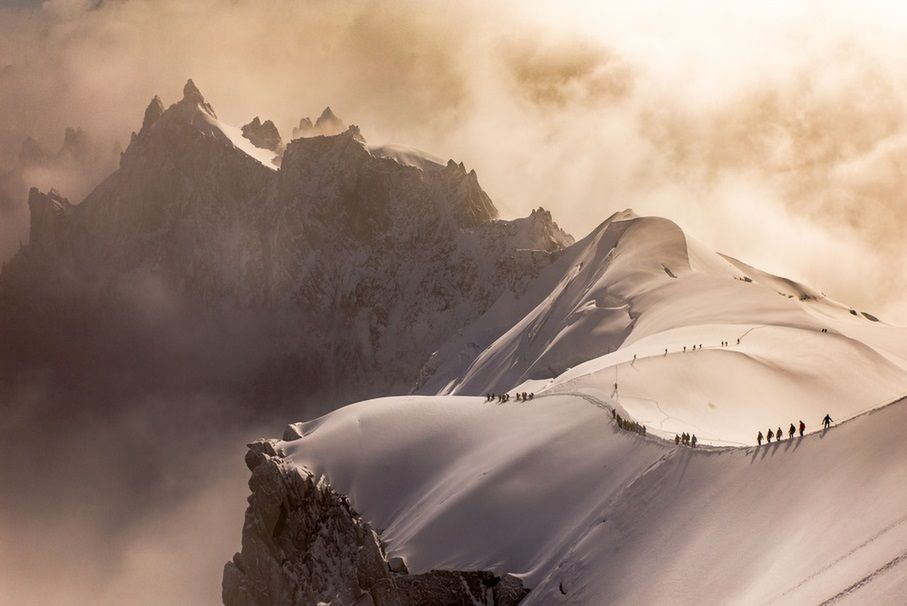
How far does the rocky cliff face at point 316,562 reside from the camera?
90000 mm

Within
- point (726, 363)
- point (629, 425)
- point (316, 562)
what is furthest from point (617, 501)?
point (726, 363)

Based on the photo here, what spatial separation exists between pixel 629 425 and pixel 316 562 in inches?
1539

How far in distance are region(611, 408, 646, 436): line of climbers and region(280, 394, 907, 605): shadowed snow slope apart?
97 cm

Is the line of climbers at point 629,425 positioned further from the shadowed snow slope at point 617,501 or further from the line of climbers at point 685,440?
the line of climbers at point 685,440

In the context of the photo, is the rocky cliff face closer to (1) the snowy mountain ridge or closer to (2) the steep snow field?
(1) the snowy mountain ridge

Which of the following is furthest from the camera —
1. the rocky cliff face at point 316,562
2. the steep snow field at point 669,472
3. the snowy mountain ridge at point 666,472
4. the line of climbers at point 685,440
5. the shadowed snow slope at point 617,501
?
the rocky cliff face at point 316,562

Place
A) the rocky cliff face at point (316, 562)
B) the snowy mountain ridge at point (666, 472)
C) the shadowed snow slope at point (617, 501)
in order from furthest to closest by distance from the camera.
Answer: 1. the rocky cliff face at point (316, 562)
2. the snowy mountain ridge at point (666, 472)
3. the shadowed snow slope at point (617, 501)

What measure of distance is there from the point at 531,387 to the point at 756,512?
96.1 meters

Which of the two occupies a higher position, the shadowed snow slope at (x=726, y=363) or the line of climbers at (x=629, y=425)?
the shadowed snow slope at (x=726, y=363)

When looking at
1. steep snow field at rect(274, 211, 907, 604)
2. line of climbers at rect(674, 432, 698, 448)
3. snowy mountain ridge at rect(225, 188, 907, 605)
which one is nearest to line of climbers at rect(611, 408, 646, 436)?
snowy mountain ridge at rect(225, 188, 907, 605)

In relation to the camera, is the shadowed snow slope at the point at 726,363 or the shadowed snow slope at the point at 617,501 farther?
the shadowed snow slope at the point at 726,363

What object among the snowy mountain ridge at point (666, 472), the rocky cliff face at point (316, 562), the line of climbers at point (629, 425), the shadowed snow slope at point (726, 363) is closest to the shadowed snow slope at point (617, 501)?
the snowy mountain ridge at point (666, 472)

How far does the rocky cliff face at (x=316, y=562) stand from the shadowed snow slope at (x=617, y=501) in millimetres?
1782

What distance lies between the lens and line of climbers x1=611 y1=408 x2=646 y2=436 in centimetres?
9325
